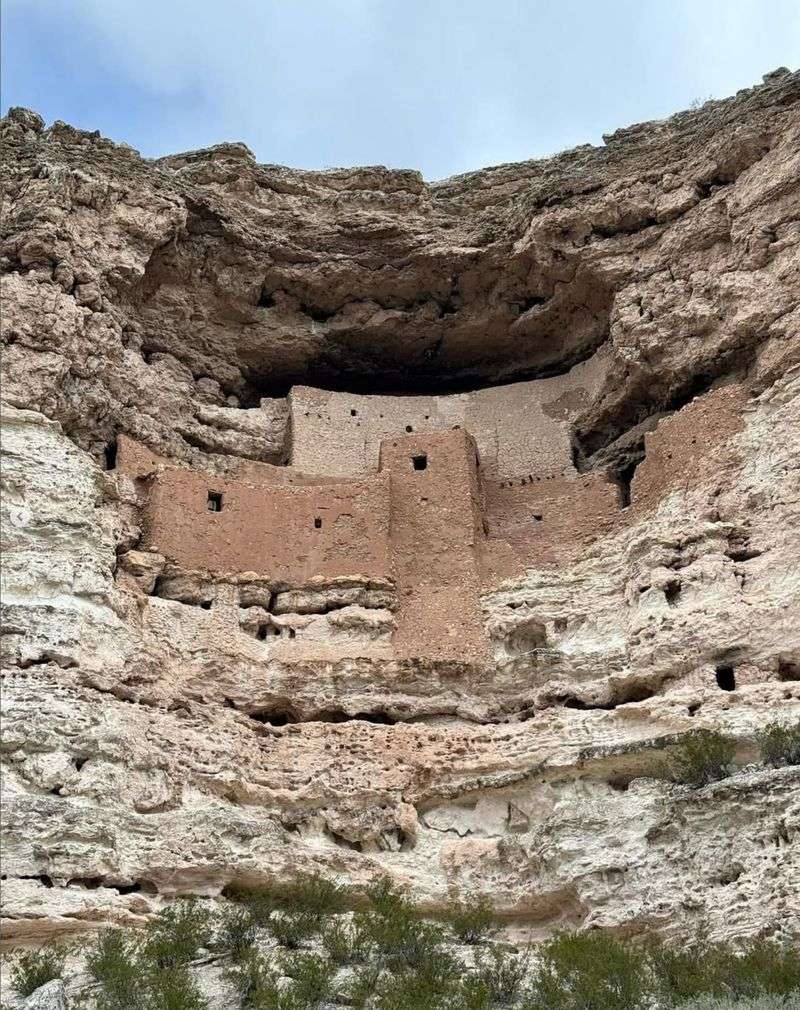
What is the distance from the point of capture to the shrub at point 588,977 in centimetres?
1070

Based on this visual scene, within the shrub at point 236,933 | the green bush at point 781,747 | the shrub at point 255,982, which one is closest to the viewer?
the shrub at point 255,982

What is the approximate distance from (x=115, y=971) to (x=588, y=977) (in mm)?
3696

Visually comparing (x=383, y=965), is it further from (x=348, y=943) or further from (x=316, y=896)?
(x=316, y=896)

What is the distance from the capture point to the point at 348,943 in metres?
12.2

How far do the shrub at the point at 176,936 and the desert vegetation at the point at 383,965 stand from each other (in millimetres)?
12

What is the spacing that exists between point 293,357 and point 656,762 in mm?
9822

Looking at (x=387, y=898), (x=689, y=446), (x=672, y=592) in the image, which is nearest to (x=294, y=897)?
(x=387, y=898)

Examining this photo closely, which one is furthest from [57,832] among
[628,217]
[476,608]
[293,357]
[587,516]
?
[628,217]

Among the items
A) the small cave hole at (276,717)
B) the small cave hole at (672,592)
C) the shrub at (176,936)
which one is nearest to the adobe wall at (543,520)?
the small cave hole at (672,592)

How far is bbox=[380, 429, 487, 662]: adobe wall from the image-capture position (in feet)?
53.6

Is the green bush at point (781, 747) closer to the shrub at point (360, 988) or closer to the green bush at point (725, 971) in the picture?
the green bush at point (725, 971)

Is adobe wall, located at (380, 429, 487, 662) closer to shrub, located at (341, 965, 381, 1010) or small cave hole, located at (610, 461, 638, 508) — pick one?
small cave hole, located at (610, 461, 638, 508)

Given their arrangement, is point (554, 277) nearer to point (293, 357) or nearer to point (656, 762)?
point (293, 357)

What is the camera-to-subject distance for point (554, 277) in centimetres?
2062
